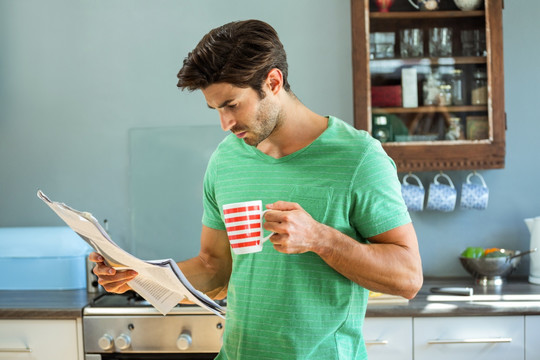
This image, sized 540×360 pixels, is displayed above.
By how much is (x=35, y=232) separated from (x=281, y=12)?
150cm

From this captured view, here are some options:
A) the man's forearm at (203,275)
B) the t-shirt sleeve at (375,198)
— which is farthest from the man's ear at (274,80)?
the man's forearm at (203,275)

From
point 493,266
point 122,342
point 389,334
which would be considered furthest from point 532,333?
point 122,342

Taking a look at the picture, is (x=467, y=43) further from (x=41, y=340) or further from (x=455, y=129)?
(x=41, y=340)

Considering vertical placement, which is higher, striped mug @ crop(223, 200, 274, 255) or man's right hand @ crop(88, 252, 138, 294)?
striped mug @ crop(223, 200, 274, 255)

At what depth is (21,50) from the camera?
2939 millimetres

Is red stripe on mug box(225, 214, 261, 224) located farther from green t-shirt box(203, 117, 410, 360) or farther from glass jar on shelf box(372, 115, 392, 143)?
glass jar on shelf box(372, 115, 392, 143)

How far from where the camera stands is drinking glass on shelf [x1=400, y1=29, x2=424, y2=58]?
8.54ft

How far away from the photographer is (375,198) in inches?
48.1

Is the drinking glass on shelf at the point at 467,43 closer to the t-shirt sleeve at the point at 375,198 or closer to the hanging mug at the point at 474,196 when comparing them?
the hanging mug at the point at 474,196

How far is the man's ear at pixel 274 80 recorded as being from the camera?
1288 mm

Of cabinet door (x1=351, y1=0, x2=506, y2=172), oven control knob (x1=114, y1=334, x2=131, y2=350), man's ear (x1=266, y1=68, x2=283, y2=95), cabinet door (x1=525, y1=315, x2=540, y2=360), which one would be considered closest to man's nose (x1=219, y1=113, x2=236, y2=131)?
man's ear (x1=266, y1=68, x2=283, y2=95)

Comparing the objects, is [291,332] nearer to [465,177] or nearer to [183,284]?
[183,284]

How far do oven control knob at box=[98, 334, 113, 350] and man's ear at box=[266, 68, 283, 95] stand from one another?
4.48ft

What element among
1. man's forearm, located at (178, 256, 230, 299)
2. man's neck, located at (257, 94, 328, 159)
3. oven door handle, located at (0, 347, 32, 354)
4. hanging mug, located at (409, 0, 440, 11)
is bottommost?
oven door handle, located at (0, 347, 32, 354)
